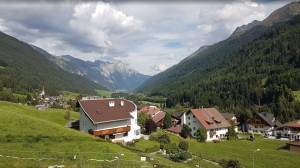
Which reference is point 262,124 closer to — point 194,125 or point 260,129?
point 260,129

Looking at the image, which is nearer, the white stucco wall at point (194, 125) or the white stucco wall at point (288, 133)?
the white stucco wall at point (194, 125)

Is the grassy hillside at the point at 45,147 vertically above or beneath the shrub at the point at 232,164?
above

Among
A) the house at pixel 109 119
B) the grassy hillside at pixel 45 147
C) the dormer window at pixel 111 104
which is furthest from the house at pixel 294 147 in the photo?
the grassy hillside at pixel 45 147

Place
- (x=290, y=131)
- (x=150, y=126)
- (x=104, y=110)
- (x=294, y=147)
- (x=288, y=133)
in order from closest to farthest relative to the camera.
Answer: (x=104, y=110)
(x=294, y=147)
(x=150, y=126)
(x=290, y=131)
(x=288, y=133)

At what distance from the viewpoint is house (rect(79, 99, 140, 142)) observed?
55844 mm

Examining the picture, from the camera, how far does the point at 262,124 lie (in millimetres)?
112062

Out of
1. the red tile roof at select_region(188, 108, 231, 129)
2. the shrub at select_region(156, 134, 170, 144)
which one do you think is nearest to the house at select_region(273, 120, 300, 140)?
the red tile roof at select_region(188, 108, 231, 129)

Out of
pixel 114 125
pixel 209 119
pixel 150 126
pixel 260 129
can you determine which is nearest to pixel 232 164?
pixel 114 125

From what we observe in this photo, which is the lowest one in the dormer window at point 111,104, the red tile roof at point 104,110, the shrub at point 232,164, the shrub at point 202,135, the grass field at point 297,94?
the shrub at point 232,164

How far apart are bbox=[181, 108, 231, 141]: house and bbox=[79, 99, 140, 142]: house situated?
28801 millimetres

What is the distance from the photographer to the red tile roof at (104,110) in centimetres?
5622

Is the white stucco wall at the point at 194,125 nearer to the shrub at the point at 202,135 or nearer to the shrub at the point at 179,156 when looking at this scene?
the shrub at the point at 202,135

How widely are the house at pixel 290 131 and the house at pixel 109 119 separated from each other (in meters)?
58.0

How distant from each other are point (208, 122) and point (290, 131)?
1187 inches
